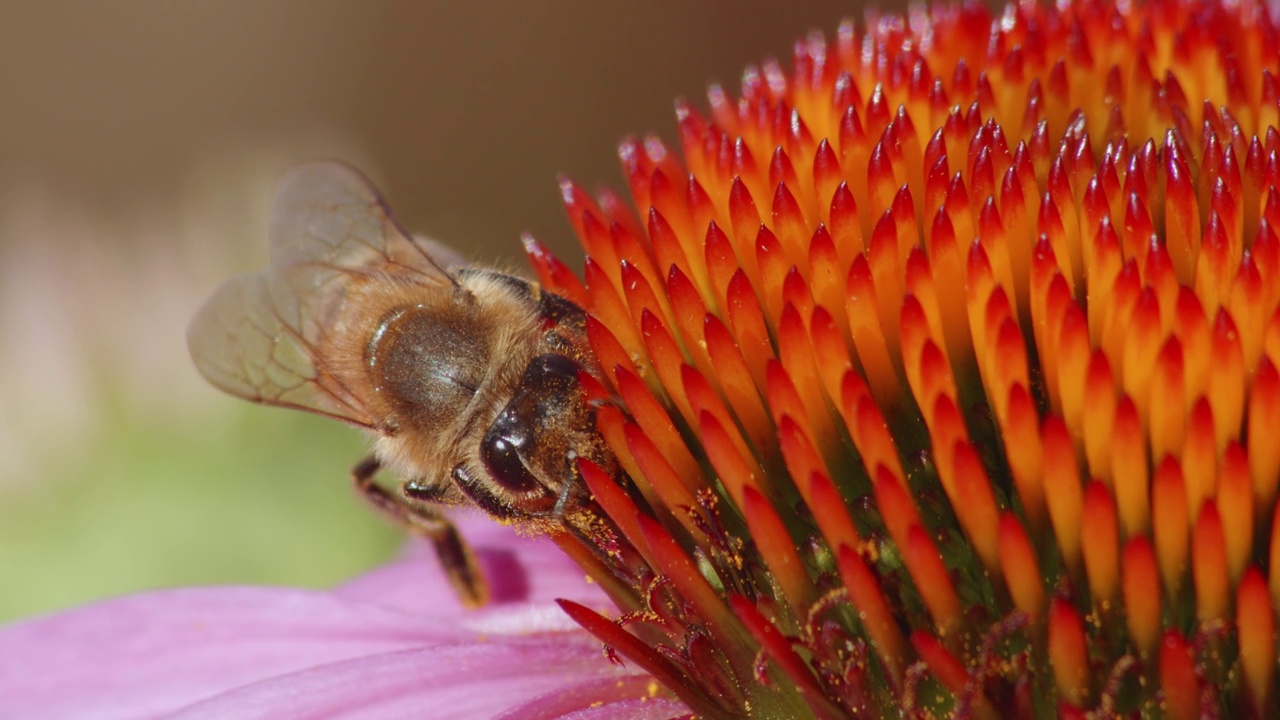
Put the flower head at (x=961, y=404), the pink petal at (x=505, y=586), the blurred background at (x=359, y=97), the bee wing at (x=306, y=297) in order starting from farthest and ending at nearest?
1. the blurred background at (x=359, y=97)
2. the pink petal at (x=505, y=586)
3. the bee wing at (x=306, y=297)
4. the flower head at (x=961, y=404)

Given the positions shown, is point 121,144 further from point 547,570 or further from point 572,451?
point 572,451

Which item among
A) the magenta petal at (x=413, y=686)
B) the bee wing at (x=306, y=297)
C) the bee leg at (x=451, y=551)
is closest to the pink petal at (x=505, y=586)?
the bee leg at (x=451, y=551)

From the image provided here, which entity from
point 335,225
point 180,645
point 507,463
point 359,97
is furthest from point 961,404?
point 359,97

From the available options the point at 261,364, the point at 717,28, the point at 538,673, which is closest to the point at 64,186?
the point at 717,28

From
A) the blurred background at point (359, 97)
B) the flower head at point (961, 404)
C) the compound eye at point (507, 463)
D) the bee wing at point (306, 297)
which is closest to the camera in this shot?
the flower head at point (961, 404)

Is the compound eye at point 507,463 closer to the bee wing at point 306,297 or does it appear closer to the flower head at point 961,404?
the flower head at point 961,404

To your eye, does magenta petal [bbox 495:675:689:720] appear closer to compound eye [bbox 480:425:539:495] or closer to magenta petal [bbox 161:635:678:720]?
magenta petal [bbox 161:635:678:720]
